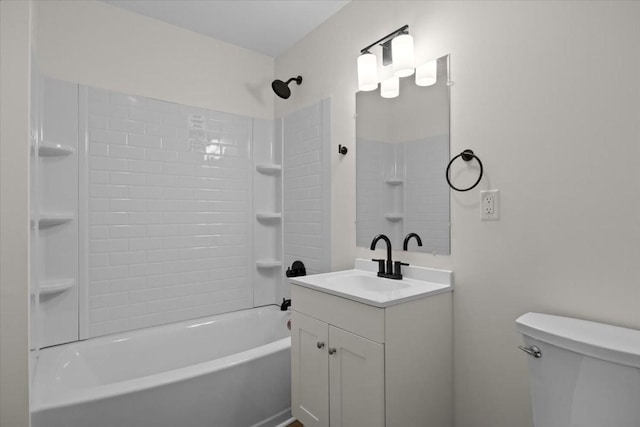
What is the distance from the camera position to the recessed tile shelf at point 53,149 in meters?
1.83

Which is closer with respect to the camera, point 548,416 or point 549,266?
point 548,416

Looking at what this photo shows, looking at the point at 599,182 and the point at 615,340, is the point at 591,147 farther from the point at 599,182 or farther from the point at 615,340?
the point at 615,340

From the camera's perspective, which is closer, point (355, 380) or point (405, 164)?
point (355, 380)

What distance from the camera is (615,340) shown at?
957 mm

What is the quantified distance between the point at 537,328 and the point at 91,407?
5.88ft

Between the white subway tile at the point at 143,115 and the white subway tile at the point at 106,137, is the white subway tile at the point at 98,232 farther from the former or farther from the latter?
the white subway tile at the point at 143,115

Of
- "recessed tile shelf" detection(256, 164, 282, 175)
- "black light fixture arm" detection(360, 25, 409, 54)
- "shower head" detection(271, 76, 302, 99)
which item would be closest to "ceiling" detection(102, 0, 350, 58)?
"shower head" detection(271, 76, 302, 99)

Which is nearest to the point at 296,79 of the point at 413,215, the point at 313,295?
the point at 413,215

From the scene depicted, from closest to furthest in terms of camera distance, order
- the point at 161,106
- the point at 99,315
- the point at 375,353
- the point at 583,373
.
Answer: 1. the point at 583,373
2. the point at 375,353
3. the point at 99,315
4. the point at 161,106

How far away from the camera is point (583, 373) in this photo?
96 centimetres

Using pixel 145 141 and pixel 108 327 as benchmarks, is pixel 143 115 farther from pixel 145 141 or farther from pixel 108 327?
pixel 108 327

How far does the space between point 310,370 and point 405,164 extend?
1.18 meters

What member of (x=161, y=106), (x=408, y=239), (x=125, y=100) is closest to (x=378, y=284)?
(x=408, y=239)

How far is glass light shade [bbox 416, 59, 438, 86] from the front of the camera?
5.35 ft
